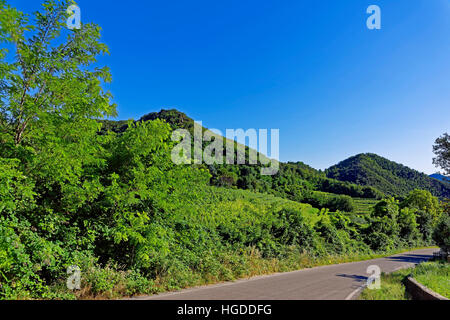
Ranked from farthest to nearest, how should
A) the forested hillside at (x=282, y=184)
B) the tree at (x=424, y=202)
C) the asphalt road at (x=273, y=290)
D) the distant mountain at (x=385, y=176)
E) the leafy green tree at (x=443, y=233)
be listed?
the distant mountain at (x=385, y=176), the forested hillside at (x=282, y=184), the tree at (x=424, y=202), the leafy green tree at (x=443, y=233), the asphalt road at (x=273, y=290)

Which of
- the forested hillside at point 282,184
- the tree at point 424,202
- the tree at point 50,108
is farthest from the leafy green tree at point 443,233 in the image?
the tree at point 424,202

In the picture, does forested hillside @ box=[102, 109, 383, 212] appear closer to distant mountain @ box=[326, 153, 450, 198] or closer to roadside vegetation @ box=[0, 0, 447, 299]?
distant mountain @ box=[326, 153, 450, 198]

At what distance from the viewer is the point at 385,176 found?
131500 mm

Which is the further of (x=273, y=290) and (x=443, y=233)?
(x=443, y=233)

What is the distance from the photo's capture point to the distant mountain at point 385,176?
122 meters

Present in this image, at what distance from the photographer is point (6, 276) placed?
6.22 metres

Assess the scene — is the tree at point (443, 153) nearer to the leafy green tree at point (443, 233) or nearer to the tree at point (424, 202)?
the leafy green tree at point (443, 233)

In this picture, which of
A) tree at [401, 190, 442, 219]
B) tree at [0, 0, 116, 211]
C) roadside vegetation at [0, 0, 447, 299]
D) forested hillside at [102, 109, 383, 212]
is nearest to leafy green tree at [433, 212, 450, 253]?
roadside vegetation at [0, 0, 447, 299]

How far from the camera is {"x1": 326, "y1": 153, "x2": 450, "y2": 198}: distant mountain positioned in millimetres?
121562

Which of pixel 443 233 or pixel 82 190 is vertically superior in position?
pixel 82 190

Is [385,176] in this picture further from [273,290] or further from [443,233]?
[273,290]

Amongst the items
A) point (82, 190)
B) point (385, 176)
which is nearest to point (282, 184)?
point (385, 176)
